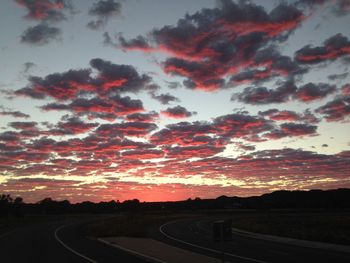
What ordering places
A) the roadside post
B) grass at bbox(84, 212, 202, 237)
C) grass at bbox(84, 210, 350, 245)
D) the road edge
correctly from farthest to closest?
grass at bbox(84, 212, 202, 237), grass at bbox(84, 210, 350, 245), the road edge, the roadside post

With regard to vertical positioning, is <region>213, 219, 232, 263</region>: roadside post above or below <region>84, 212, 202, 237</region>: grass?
below

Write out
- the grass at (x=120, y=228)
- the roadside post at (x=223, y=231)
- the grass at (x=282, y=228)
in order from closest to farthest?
the roadside post at (x=223, y=231)
the grass at (x=282, y=228)
the grass at (x=120, y=228)

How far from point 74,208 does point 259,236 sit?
142 metres

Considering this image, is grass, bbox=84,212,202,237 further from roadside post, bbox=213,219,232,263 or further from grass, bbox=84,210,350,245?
roadside post, bbox=213,219,232,263

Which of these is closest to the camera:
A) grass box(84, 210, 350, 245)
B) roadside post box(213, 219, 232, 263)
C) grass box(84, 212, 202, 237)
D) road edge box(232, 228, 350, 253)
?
roadside post box(213, 219, 232, 263)

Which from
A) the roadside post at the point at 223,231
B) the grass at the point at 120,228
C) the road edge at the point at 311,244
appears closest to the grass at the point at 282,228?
the grass at the point at 120,228

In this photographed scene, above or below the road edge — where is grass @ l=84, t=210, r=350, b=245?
above

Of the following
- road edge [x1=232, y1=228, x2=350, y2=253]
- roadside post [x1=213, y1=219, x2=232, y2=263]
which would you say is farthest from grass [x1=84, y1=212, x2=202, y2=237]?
roadside post [x1=213, y1=219, x2=232, y2=263]

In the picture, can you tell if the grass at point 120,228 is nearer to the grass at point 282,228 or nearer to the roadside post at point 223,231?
the grass at point 282,228

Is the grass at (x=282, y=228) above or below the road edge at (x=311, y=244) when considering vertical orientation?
above

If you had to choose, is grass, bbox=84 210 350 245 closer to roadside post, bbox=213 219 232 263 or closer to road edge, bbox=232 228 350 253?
road edge, bbox=232 228 350 253

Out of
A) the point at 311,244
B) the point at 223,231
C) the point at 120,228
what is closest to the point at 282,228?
the point at 120,228

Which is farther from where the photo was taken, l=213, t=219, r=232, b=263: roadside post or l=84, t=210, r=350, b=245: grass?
l=84, t=210, r=350, b=245: grass

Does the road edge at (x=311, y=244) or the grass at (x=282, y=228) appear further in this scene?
the grass at (x=282, y=228)
